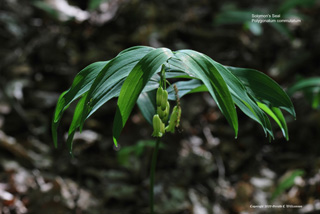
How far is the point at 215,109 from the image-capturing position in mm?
2625

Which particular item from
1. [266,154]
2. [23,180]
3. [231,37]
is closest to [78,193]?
[23,180]

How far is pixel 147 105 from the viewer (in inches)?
45.8

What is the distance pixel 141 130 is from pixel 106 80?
1.66 m

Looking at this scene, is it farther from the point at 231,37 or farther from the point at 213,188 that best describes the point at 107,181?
the point at 231,37

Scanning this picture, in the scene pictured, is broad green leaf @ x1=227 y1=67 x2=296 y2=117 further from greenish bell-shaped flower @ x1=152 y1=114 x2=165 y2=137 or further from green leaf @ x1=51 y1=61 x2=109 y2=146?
green leaf @ x1=51 y1=61 x2=109 y2=146

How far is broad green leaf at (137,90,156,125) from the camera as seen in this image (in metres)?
1.14

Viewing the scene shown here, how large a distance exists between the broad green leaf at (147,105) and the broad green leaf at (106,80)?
0.37 metres

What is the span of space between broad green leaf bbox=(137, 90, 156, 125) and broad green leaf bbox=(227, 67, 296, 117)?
0.40 m

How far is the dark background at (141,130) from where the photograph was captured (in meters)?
1.94

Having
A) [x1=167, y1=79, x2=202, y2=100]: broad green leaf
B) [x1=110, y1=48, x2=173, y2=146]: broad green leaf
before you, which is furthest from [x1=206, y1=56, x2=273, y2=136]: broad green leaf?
[x1=167, y1=79, x2=202, y2=100]: broad green leaf

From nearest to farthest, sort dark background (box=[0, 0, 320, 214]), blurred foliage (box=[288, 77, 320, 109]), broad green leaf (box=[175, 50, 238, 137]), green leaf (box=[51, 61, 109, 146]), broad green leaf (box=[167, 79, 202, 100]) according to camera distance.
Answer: broad green leaf (box=[175, 50, 238, 137]) < green leaf (box=[51, 61, 109, 146]) < broad green leaf (box=[167, 79, 202, 100]) < blurred foliage (box=[288, 77, 320, 109]) < dark background (box=[0, 0, 320, 214])

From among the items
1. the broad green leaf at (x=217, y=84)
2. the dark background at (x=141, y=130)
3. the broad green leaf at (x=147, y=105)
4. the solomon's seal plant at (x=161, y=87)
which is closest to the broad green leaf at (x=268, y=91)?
the solomon's seal plant at (x=161, y=87)

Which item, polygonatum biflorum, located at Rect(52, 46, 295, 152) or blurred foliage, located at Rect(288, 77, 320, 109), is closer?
polygonatum biflorum, located at Rect(52, 46, 295, 152)

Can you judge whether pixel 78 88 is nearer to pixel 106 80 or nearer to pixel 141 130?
pixel 106 80
